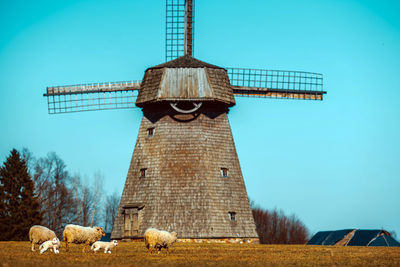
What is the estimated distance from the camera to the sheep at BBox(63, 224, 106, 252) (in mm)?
23561

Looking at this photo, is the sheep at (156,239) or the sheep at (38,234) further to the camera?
the sheep at (38,234)

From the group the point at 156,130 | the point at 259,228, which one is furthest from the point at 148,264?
the point at 259,228

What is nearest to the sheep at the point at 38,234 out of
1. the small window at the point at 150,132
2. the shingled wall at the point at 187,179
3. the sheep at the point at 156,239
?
the sheep at the point at 156,239

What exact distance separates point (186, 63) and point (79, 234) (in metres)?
17.6

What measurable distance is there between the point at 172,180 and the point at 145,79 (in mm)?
6454

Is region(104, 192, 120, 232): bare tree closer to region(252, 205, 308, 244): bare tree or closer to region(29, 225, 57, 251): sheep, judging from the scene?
region(252, 205, 308, 244): bare tree

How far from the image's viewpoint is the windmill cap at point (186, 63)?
38.7 m

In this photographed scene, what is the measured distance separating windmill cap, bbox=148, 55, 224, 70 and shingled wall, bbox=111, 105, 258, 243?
2.39m

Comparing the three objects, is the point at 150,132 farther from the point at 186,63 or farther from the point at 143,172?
the point at 186,63

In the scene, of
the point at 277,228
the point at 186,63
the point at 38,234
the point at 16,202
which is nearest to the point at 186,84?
the point at 186,63

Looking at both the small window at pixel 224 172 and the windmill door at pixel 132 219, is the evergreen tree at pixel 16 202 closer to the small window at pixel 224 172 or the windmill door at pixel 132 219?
the windmill door at pixel 132 219

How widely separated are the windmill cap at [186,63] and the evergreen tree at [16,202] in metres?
11.8

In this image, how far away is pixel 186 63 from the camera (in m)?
39.2

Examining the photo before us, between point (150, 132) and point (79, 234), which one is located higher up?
point (150, 132)
